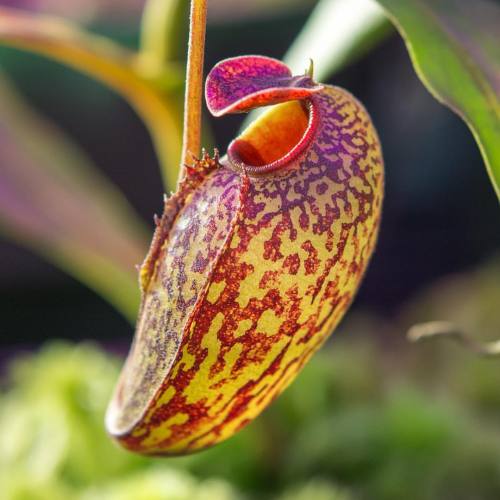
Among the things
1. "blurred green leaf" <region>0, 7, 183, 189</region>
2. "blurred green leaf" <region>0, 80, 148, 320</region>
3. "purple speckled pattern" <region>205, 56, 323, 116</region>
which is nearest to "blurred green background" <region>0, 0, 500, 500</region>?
"blurred green leaf" <region>0, 80, 148, 320</region>

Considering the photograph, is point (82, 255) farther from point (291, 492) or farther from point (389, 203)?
point (389, 203)

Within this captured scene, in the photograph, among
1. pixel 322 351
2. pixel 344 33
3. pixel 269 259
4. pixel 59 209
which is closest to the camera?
pixel 269 259

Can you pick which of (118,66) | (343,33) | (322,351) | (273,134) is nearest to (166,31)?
(118,66)

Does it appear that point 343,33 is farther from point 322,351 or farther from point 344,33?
point 322,351

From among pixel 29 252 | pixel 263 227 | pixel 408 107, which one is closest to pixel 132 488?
pixel 263 227

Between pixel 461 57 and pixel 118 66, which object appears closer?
pixel 461 57

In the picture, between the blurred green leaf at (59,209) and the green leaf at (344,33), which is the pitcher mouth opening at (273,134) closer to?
the green leaf at (344,33)

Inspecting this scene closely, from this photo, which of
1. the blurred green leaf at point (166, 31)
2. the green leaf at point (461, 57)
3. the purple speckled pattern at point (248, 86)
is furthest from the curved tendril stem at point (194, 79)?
the blurred green leaf at point (166, 31)

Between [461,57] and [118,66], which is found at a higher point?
[461,57]
